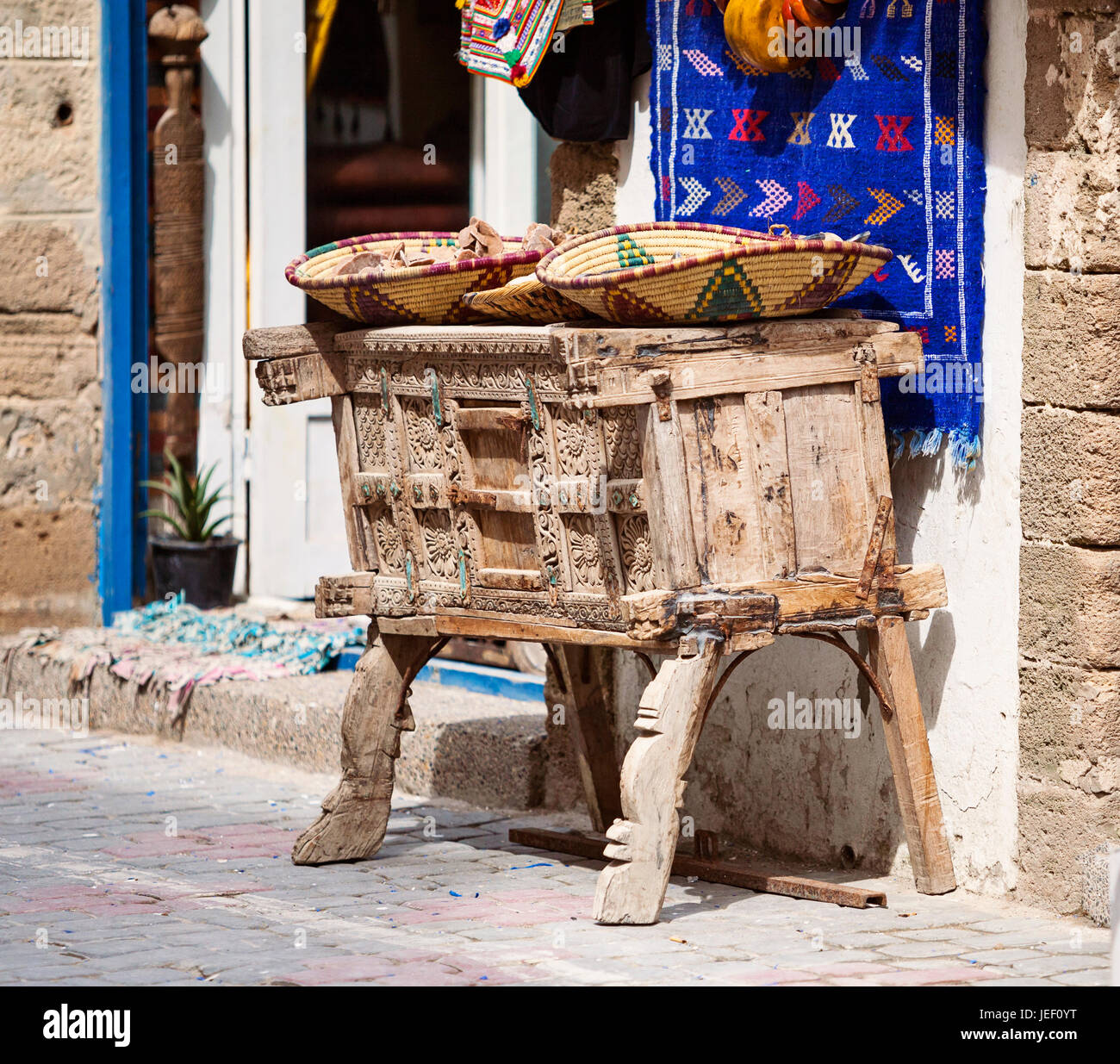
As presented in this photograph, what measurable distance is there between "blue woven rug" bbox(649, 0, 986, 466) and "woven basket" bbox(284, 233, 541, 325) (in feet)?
2.13

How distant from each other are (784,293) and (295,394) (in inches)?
61.1

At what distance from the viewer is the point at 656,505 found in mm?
4844

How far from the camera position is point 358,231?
869cm

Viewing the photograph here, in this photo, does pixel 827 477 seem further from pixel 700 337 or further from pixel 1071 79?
pixel 1071 79

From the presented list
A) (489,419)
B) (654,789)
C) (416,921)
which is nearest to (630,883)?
(654,789)

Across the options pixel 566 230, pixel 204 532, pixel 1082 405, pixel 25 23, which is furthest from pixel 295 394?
pixel 25 23


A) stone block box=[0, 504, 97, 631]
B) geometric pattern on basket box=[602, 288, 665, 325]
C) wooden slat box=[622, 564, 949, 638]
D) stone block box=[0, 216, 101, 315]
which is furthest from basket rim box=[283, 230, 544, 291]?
stone block box=[0, 504, 97, 631]

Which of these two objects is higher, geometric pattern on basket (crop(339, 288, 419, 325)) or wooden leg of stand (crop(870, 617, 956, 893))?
geometric pattern on basket (crop(339, 288, 419, 325))

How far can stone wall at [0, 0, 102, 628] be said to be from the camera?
860 centimetres

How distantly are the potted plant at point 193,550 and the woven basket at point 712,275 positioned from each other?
3756 millimetres

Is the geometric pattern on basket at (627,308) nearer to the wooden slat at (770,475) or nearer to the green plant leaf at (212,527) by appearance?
the wooden slat at (770,475)

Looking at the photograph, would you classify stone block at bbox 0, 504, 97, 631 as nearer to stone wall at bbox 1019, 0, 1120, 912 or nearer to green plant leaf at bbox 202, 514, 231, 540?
green plant leaf at bbox 202, 514, 231, 540

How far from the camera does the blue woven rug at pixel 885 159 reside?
5207mm

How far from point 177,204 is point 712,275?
4.44 meters
